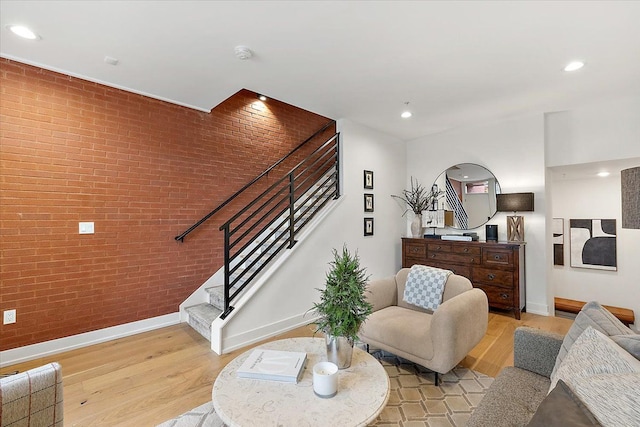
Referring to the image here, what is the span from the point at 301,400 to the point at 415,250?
3.66 m

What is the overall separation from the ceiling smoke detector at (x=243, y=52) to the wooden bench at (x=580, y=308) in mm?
5823

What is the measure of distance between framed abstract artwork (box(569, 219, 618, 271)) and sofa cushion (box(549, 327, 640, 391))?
487cm

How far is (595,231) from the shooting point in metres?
4.71

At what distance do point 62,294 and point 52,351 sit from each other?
53cm

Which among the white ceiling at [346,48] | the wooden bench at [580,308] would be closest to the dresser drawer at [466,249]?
the white ceiling at [346,48]

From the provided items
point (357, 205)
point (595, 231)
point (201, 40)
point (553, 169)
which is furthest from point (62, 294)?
point (595, 231)

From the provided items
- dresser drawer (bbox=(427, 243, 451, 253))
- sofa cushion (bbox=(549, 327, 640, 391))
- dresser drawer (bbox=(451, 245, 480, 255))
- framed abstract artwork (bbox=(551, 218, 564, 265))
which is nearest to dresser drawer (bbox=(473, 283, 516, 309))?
dresser drawer (bbox=(451, 245, 480, 255))

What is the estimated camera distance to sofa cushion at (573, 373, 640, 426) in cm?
75

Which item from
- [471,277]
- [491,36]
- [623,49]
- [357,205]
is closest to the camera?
[491,36]

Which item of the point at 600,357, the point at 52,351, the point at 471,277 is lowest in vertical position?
the point at 52,351

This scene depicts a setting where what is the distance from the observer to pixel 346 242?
13.7ft

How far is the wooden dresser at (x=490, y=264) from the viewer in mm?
3676

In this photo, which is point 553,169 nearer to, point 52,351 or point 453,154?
point 453,154

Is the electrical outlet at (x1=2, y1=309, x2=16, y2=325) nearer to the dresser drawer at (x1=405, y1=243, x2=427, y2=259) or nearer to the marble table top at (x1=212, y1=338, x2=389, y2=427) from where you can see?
the marble table top at (x1=212, y1=338, x2=389, y2=427)
